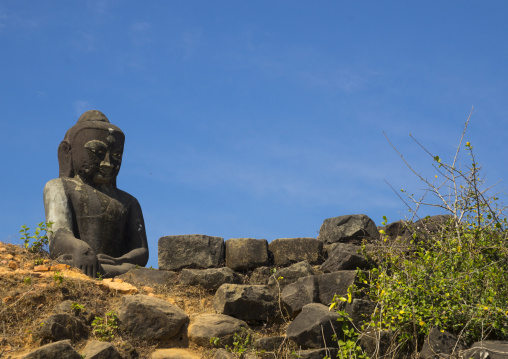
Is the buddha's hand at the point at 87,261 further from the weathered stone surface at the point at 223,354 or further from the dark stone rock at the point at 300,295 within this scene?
the dark stone rock at the point at 300,295

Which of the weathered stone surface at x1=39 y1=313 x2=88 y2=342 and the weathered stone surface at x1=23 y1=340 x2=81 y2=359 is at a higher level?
the weathered stone surface at x1=39 y1=313 x2=88 y2=342

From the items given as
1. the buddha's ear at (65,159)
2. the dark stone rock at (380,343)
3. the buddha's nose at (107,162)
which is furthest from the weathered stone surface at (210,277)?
the buddha's ear at (65,159)

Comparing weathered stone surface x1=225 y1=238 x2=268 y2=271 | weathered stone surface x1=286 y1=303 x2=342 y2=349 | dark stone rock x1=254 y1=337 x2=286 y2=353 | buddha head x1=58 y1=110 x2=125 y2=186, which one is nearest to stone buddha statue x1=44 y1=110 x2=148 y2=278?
buddha head x1=58 y1=110 x2=125 y2=186

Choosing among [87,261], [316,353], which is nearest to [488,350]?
[316,353]

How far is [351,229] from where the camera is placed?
8.85m

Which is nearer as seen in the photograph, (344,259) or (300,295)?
(300,295)

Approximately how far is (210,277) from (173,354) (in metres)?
1.45

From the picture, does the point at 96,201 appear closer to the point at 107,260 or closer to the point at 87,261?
the point at 107,260

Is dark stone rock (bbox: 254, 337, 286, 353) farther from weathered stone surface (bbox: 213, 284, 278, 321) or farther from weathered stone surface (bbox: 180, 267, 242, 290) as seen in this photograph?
weathered stone surface (bbox: 180, 267, 242, 290)

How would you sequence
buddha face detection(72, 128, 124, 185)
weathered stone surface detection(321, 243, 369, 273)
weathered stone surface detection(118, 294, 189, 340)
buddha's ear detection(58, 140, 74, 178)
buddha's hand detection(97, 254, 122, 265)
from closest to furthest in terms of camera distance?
weathered stone surface detection(118, 294, 189, 340) → weathered stone surface detection(321, 243, 369, 273) → buddha's hand detection(97, 254, 122, 265) → buddha face detection(72, 128, 124, 185) → buddha's ear detection(58, 140, 74, 178)

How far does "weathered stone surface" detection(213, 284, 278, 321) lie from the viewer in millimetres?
7363

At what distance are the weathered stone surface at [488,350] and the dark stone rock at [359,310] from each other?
1127mm

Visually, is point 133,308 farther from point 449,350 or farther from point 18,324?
point 449,350

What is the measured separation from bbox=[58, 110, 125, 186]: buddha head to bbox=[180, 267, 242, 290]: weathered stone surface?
2142 mm
